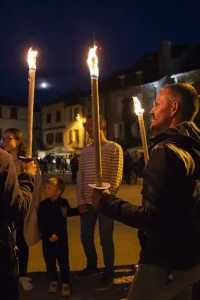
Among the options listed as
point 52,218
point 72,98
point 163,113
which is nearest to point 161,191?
point 163,113

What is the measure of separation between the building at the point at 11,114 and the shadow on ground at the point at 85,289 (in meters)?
60.8

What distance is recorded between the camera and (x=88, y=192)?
543cm

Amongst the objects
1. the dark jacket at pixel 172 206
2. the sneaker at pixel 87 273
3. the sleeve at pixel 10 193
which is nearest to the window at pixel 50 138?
the sneaker at pixel 87 273

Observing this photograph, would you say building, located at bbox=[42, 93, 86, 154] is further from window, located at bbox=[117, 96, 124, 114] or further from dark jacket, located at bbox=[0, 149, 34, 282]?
dark jacket, located at bbox=[0, 149, 34, 282]

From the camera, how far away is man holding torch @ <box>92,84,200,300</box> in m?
2.41

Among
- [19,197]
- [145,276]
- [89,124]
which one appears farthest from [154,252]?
[89,124]

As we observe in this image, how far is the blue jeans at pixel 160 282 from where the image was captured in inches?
96.9

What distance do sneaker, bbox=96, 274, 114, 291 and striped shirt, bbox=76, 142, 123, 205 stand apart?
0.97 metres

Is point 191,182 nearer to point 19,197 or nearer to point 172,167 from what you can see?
point 172,167

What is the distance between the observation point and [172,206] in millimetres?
2410

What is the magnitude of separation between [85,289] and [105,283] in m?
0.26

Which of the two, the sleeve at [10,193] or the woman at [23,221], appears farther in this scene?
the woman at [23,221]

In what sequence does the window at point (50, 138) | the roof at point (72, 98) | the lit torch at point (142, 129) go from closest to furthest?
the lit torch at point (142, 129), the roof at point (72, 98), the window at point (50, 138)

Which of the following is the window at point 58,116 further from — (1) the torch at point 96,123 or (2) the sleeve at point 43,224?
(1) the torch at point 96,123
